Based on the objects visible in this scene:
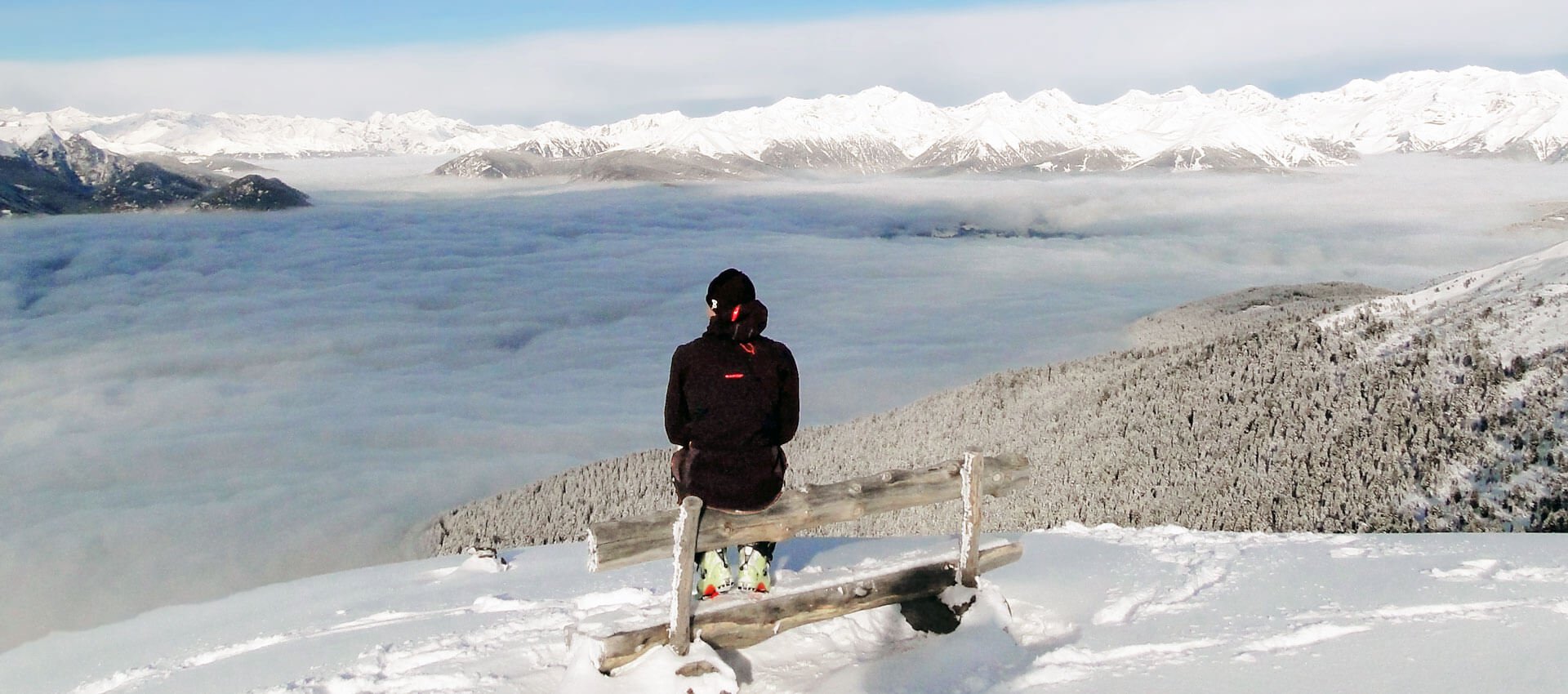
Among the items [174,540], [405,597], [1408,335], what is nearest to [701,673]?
[405,597]

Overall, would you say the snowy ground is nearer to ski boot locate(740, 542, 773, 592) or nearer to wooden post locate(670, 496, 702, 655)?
wooden post locate(670, 496, 702, 655)

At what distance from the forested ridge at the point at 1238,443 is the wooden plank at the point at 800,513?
2536cm

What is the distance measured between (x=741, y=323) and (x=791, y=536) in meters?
2.51

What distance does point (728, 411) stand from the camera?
27.7 ft

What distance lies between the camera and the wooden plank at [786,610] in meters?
7.99

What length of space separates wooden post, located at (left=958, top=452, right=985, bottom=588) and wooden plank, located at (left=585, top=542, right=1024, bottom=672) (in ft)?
0.55

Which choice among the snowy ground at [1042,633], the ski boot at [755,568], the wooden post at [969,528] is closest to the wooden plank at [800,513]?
the wooden post at [969,528]

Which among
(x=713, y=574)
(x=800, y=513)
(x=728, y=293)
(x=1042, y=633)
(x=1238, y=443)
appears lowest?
(x=1238, y=443)

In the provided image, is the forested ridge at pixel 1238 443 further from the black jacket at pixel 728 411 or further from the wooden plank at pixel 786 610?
the black jacket at pixel 728 411

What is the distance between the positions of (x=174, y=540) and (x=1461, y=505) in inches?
5937

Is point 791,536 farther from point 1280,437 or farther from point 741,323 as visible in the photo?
point 1280,437

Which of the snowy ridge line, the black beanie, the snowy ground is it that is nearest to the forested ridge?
the snowy ground

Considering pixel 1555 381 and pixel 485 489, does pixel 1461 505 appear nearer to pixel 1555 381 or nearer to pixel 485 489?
pixel 1555 381

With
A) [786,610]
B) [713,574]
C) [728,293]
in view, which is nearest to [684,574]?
[713,574]
